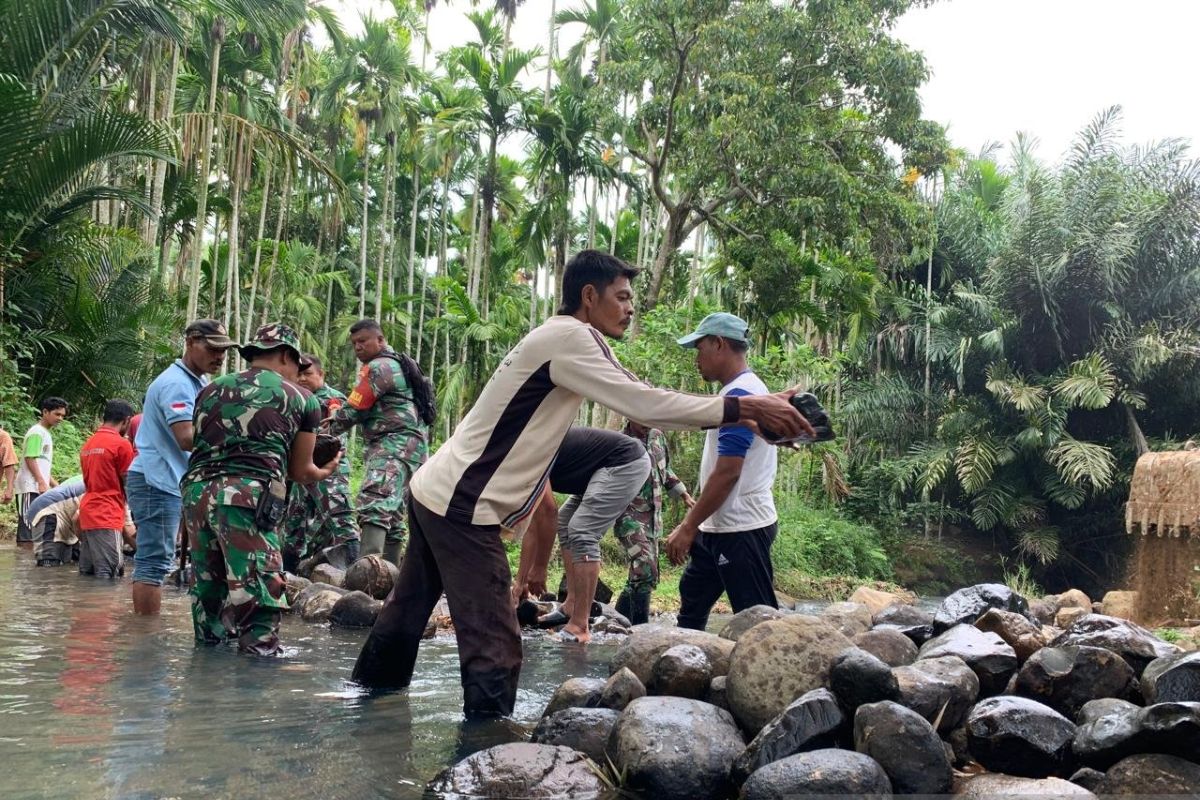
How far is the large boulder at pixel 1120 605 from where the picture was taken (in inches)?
509

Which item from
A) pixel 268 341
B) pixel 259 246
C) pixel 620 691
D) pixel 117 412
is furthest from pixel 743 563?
pixel 259 246

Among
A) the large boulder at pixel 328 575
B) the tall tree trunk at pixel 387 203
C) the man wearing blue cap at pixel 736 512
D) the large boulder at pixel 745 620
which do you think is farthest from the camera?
the tall tree trunk at pixel 387 203

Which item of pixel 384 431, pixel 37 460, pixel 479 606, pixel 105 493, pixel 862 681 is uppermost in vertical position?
pixel 384 431

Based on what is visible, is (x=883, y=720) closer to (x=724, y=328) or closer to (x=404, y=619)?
(x=404, y=619)

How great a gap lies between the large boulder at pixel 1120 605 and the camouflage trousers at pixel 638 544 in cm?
839

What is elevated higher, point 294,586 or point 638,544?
point 638,544

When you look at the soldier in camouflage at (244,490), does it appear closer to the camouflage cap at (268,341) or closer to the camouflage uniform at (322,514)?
the camouflage cap at (268,341)

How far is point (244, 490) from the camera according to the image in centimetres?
491

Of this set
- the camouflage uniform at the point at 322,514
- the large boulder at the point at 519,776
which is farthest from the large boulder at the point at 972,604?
the camouflage uniform at the point at 322,514

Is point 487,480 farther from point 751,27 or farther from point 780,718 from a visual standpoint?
point 751,27

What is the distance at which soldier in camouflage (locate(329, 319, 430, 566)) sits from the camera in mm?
7469

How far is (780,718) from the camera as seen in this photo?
3115 mm

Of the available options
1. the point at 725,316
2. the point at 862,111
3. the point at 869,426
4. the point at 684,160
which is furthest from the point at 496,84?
the point at 725,316

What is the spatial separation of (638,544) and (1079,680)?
132 inches
